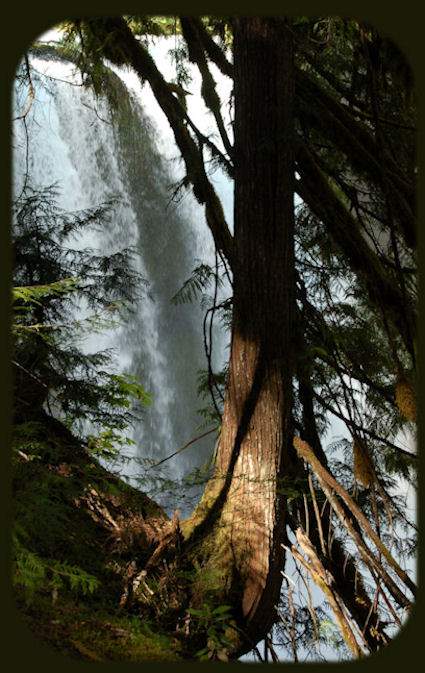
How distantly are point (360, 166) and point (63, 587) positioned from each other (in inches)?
52.3

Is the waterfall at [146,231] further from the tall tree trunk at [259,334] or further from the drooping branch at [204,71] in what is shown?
the tall tree trunk at [259,334]

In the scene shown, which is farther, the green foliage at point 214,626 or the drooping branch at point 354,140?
the drooping branch at point 354,140

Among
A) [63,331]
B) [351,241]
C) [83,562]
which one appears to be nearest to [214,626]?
[83,562]

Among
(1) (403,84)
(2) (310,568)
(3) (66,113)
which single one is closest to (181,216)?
(3) (66,113)

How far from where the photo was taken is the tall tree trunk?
3.97ft

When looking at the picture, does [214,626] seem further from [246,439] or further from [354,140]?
[354,140]

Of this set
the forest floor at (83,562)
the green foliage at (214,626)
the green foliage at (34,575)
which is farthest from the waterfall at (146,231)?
the green foliage at (34,575)

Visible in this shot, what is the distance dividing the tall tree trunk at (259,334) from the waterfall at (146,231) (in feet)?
10.8

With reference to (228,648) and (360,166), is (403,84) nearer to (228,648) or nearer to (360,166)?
(360,166)

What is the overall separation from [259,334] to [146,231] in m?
4.01

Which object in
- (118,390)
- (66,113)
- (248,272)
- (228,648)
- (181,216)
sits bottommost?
(228,648)

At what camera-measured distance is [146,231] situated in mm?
5047

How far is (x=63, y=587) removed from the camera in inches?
36.2

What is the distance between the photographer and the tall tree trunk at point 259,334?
1211 mm
